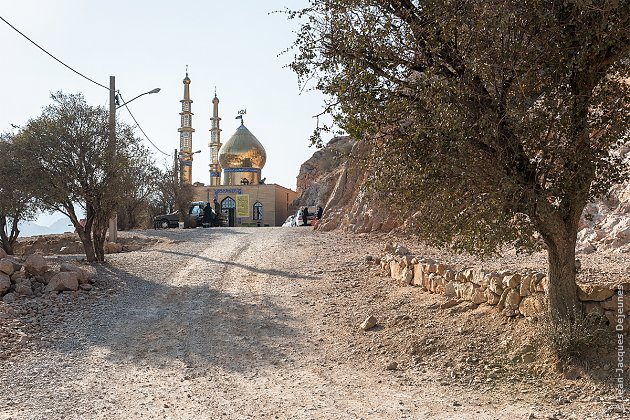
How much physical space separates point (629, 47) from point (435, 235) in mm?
2862

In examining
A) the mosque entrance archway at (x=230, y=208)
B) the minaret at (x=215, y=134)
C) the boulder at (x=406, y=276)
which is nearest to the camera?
the boulder at (x=406, y=276)

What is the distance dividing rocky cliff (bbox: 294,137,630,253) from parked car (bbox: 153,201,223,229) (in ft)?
48.2

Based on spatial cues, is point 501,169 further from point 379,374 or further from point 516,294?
point 379,374

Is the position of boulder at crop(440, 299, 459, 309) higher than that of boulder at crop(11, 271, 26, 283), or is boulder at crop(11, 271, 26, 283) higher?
boulder at crop(11, 271, 26, 283)

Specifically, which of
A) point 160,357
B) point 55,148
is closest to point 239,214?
point 55,148

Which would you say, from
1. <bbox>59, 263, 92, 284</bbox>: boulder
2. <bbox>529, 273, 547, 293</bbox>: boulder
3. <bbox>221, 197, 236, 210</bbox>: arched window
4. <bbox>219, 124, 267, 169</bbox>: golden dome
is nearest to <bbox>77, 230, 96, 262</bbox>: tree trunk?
<bbox>59, 263, 92, 284</bbox>: boulder

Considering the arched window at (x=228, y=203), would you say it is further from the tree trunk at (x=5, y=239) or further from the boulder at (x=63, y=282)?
the boulder at (x=63, y=282)

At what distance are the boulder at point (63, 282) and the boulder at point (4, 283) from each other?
2.26ft

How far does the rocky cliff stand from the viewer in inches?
333

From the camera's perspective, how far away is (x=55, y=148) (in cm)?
1543

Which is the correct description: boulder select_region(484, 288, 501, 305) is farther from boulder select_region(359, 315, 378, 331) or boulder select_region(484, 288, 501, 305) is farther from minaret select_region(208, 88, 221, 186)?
minaret select_region(208, 88, 221, 186)

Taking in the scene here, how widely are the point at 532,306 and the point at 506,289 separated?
53cm

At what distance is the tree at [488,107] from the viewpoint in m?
6.16

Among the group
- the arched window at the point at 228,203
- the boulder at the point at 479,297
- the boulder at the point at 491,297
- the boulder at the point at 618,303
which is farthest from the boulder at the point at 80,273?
the arched window at the point at 228,203
